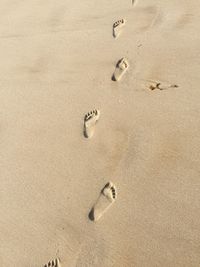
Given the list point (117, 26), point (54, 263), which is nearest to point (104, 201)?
point (54, 263)

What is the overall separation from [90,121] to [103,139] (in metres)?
0.14

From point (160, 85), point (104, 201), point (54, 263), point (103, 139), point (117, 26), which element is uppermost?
point (117, 26)

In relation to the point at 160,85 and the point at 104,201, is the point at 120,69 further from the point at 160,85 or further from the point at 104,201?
the point at 104,201

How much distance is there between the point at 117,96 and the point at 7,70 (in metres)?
0.78

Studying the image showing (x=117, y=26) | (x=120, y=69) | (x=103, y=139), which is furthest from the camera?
(x=117, y=26)

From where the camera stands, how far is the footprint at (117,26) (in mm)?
2629

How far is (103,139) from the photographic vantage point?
204cm

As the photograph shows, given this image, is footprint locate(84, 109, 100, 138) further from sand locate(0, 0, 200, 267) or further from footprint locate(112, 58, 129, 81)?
footprint locate(112, 58, 129, 81)

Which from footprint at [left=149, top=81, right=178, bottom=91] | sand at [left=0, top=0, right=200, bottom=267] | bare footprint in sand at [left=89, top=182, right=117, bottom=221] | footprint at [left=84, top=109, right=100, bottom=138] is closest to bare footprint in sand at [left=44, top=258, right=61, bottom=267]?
sand at [left=0, top=0, right=200, bottom=267]

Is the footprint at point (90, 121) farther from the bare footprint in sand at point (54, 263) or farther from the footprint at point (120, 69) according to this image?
the bare footprint in sand at point (54, 263)

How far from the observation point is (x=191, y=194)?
67.3 inches

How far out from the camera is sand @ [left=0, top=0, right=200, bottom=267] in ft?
5.49

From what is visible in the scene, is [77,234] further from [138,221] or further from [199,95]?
[199,95]

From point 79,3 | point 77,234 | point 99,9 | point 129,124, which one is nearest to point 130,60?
point 129,124
